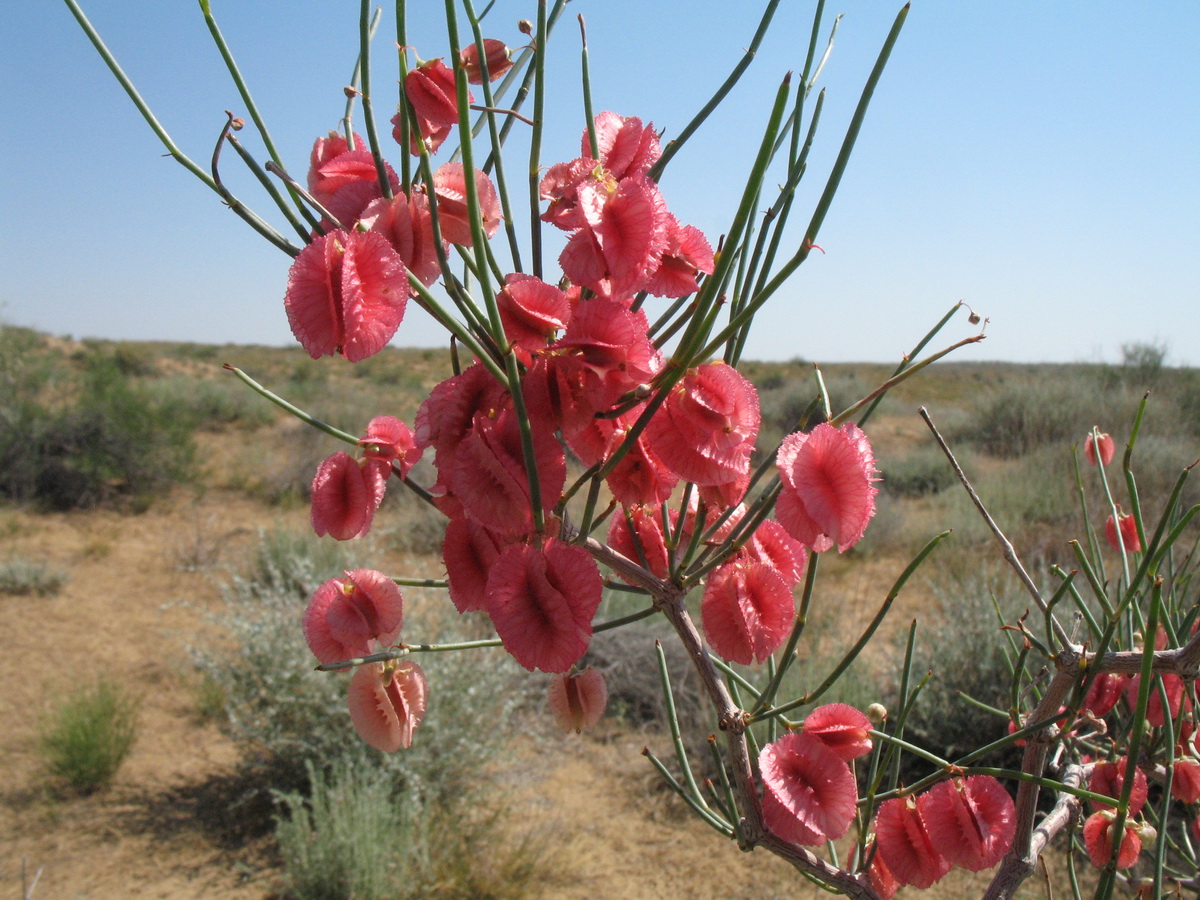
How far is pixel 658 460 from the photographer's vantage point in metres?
0.67

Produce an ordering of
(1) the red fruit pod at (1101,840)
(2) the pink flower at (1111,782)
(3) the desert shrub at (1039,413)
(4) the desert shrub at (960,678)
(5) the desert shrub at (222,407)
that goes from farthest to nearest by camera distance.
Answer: (5) the desert shrub at (222,407)
(3) the desert shrub at (1039,413)
(4) the desert shrub at (960,678)
(2) the pink flower at (1111,782)
(1) the red fruit pod at (1101,840)

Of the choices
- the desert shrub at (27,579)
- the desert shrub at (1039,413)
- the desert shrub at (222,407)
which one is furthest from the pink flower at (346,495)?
the desert shrub at (222,407)

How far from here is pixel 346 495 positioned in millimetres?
729

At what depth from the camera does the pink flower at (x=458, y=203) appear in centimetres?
66

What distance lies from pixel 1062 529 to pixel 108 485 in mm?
10151

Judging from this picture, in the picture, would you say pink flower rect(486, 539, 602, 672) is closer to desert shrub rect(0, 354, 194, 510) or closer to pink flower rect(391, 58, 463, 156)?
pink flower rect(391, 58, 463, 156)

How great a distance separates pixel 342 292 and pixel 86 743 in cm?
420

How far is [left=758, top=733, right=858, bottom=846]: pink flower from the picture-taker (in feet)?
2.18

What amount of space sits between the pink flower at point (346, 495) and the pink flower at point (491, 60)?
427 mm

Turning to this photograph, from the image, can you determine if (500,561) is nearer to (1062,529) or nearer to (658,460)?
(658,460)

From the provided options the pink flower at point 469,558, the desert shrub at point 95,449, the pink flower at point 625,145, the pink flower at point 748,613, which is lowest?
the desert shrub at point 95,449

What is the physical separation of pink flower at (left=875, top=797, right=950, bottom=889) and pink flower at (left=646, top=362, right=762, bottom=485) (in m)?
0.47

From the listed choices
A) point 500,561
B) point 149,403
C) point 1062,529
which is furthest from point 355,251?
point 149,403

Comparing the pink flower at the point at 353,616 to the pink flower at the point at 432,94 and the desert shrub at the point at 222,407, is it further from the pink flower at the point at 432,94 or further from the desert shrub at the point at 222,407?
the desert shrub at the point at 222,407
